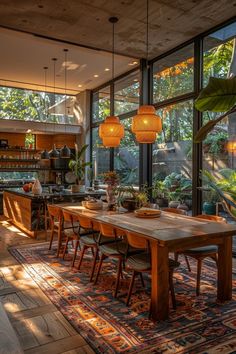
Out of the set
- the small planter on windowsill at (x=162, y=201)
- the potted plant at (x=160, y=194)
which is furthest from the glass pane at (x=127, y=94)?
the small planter on windowsill at (x=162, y=201)

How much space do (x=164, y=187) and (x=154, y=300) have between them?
4206mm

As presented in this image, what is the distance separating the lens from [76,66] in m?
8.12

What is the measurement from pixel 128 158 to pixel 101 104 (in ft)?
7.97

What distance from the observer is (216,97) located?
2.48m

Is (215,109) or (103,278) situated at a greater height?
(215,109)

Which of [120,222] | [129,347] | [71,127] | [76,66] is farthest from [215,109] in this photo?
[71,127]

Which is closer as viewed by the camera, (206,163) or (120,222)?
(120,222)

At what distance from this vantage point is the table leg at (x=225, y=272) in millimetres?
3342

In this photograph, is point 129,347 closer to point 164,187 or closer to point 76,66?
point 164,187

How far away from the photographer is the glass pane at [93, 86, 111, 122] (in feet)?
30.8

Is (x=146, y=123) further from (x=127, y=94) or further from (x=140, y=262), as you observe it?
(x=127, y=94)

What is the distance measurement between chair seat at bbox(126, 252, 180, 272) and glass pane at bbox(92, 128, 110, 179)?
237 inches

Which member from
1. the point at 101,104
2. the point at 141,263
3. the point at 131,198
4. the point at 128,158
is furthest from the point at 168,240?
the point at 101,104

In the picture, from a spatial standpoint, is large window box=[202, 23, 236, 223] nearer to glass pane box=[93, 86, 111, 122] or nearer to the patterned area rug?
the patterned area rug
